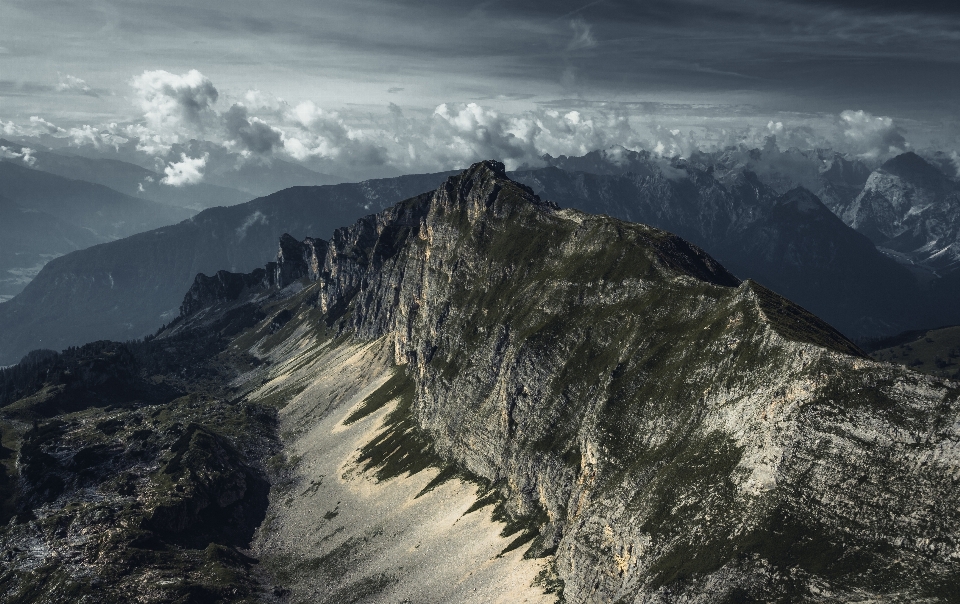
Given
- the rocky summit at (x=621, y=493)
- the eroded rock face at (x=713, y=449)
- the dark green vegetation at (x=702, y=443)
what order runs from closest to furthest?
the eroded rock face at (x=713, y=449) < the dark green vegetation at (x=702, y=443) < the rocky summit at (x=621, y=493)

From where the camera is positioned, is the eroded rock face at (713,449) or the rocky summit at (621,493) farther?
the rocky summit at (621,493)

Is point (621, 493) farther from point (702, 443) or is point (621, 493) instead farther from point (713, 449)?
point (713, 449)

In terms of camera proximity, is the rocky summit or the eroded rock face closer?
the eroded rock face

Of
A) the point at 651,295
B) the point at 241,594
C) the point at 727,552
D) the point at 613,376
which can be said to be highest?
the point at 651,295

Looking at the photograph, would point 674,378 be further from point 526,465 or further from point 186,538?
point 186,538

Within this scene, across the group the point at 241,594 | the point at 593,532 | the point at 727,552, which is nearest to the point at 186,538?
the point at 241,594

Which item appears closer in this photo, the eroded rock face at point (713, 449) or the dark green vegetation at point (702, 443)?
the eroded rock face at point (713, 449)

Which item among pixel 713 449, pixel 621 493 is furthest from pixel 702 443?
pixel 621 493

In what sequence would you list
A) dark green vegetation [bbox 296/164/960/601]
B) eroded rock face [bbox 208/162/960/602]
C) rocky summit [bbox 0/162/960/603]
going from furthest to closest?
1. rocky summit [bbox 0/162/960/603]
2. dark green vegetation [bbox 296/164/960/601]
3. eroded rock face [bbox 208/162/960/602]

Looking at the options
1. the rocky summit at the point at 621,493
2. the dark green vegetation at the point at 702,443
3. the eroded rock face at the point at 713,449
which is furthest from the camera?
the rocky summit at the point at 621,493
